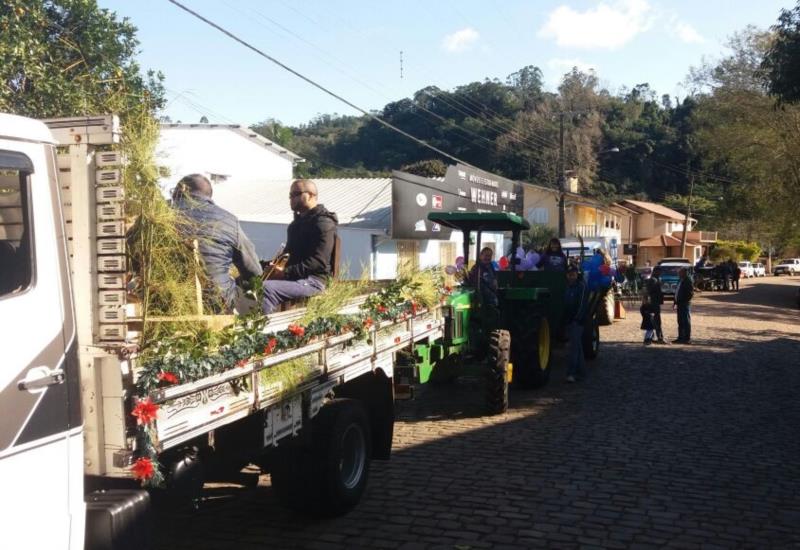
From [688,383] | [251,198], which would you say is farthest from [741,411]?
[251,198]

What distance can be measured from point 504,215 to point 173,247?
606 cm

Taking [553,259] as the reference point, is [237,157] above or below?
above

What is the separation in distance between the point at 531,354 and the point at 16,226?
7925 mm

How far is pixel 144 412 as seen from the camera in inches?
120

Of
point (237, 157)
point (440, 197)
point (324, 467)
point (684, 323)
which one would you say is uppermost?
point (237, 157)

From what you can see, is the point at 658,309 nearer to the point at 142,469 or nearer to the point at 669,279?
the point at 142,469

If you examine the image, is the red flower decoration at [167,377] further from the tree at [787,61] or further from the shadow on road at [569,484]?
the tree at [787,61]

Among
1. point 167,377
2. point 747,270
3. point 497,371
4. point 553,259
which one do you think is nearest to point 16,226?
point 167,377

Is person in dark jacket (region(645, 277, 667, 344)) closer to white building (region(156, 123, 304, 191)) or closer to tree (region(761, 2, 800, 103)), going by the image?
tree (region(761, 2, 800, 103))

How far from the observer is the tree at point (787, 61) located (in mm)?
13641

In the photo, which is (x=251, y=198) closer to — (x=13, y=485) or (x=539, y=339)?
(x=539, y=339)

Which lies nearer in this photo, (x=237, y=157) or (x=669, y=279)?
(x=669, y=279)

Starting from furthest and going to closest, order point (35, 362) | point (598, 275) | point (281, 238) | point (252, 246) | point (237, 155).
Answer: point (237, 155), point (281, 238), point (598, 275), point (252, 246), point (35, 362)

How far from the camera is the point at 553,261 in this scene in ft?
38.9
